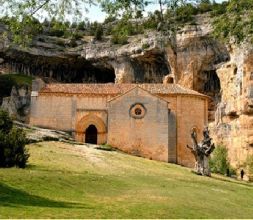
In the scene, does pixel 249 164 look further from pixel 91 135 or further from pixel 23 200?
pixel 23 200

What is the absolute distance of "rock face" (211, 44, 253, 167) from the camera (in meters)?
54.5

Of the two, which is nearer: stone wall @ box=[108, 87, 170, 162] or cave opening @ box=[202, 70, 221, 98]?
stone wall @ box=[108, 87, 170, 162]

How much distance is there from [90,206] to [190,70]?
1879 inches

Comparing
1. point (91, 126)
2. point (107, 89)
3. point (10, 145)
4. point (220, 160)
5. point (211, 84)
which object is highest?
point (211, 84)

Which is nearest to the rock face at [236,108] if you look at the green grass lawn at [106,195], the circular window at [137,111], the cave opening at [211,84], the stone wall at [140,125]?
the cave opening at [211,84]

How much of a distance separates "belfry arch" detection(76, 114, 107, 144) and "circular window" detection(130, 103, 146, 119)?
317 centimetres

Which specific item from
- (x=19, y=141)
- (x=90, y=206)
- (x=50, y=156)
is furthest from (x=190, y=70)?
(x=90, y=206)

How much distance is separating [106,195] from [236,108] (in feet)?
132

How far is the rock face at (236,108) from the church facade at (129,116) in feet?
26.0

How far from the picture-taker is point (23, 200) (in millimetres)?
15836

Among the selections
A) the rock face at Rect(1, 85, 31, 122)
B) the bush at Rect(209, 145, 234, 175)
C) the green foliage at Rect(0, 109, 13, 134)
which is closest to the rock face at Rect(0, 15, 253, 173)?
the rock face at Rect(1, 85, 31, 122)

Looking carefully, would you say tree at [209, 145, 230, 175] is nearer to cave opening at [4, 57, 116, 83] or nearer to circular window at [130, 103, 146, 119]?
circular window at [130, 103, 146, 119]

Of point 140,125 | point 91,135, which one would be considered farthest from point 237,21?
point 91,135

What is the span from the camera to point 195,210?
16.9 meters
